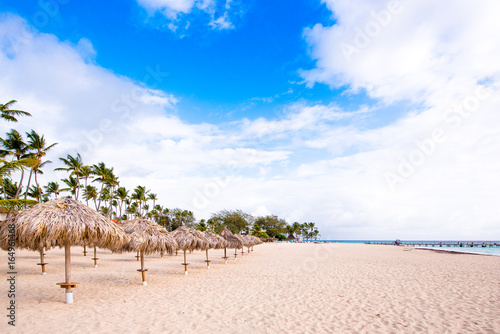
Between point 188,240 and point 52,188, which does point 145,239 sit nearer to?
point 188,240

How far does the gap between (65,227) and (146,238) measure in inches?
133

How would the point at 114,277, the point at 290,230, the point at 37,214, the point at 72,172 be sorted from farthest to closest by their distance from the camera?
the point at 290,230
the point at 72,172
the point at 114,277
the point at 37,214

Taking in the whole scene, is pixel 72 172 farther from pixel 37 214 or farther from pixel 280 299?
pixel 280 299

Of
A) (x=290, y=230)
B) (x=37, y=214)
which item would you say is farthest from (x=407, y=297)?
(x=290, y=230)

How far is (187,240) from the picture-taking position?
13258 millimetres

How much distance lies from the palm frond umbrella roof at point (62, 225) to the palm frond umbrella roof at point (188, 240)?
17.2 ft

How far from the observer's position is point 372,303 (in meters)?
7.55

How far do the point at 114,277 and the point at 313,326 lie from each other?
28.8 feet

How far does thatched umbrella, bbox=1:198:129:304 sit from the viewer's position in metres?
6.78

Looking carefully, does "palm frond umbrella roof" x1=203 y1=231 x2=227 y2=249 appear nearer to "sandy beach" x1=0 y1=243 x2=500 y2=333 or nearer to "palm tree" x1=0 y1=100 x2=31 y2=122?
"sandy beach" x1=0 y1=243 x2=500 y2=333

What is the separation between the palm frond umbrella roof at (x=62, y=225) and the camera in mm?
6773

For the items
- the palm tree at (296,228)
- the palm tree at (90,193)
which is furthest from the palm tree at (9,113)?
the palm tree at (296,228)

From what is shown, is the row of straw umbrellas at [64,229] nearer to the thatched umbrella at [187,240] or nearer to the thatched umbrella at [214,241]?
the thatched umbrella at [187,240]

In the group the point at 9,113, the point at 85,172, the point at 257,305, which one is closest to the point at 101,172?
the point at 85,172
